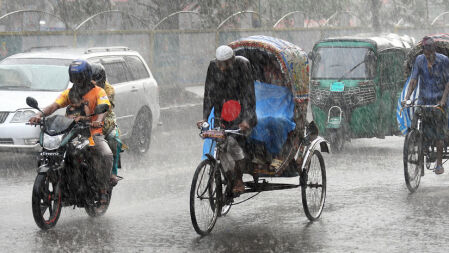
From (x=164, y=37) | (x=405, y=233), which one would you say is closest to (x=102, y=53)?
(x=405, y=233)

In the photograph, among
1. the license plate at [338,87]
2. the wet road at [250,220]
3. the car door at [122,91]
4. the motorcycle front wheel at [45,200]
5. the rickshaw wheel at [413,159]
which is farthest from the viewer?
the license plate at [338,87]

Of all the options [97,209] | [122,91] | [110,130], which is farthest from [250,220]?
[122,91]

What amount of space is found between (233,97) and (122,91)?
5859 millimetres

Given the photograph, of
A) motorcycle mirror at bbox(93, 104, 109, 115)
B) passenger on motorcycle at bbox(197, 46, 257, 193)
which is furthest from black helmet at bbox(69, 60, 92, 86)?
passenger on motorcycle at bbox(197, 46, 257, 193)

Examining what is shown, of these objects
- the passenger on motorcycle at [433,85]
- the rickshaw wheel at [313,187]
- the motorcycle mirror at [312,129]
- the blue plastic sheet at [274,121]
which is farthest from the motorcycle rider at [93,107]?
the passenger on motorcycle at [433,85]

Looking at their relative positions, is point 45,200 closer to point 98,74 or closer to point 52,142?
point 52,142

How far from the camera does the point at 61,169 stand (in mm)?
7949

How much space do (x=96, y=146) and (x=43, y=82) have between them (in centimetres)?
473

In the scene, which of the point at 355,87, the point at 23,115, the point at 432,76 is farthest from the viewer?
the point at 355,87

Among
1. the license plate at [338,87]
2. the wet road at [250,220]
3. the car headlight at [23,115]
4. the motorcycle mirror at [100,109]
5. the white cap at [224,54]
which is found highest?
the white cap at [224,54]

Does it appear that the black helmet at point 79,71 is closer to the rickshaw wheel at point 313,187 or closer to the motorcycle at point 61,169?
the motorcycle at point 61,169

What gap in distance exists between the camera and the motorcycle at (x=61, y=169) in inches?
308

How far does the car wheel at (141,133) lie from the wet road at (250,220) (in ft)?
5.40

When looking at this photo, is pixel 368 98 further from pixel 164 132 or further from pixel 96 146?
pixel 96 146
